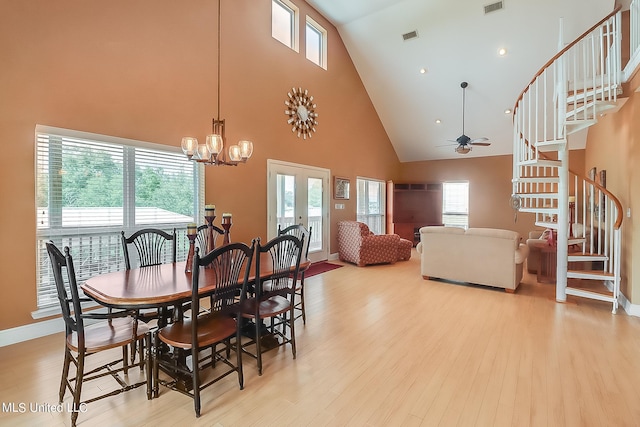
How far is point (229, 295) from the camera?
215 cm

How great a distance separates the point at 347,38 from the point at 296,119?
2.75 m

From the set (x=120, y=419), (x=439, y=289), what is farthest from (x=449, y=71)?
(x=120, y=419)

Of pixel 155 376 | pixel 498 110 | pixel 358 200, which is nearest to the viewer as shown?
pixel 155 376

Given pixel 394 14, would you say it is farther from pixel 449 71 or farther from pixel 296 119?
pixel 296 119

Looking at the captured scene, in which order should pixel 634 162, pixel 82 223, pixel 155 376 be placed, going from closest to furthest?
1. pixel 155 376
2. pixel 82 223
3. pixel 634 162

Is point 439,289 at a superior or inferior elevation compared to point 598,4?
inferior

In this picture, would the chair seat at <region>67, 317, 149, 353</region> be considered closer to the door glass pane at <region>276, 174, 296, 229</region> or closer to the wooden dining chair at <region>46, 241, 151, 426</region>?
the wooden dining chair at <region>46, 241, 151, 426</region>

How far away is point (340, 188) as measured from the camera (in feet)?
23.3

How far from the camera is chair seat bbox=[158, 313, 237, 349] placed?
6.42 feet

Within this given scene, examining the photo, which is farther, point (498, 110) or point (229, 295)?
point (498, 110)

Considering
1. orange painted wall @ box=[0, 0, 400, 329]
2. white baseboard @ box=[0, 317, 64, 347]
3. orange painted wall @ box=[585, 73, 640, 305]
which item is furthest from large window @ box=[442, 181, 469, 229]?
white baseboard @ box=[0, 317, 64, 347]

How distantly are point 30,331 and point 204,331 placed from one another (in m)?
2.22

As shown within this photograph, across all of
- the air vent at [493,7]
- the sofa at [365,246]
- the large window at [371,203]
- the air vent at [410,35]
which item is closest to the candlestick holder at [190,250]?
the sofa at [365,246]

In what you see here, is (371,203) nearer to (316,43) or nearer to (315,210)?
(315,210)
